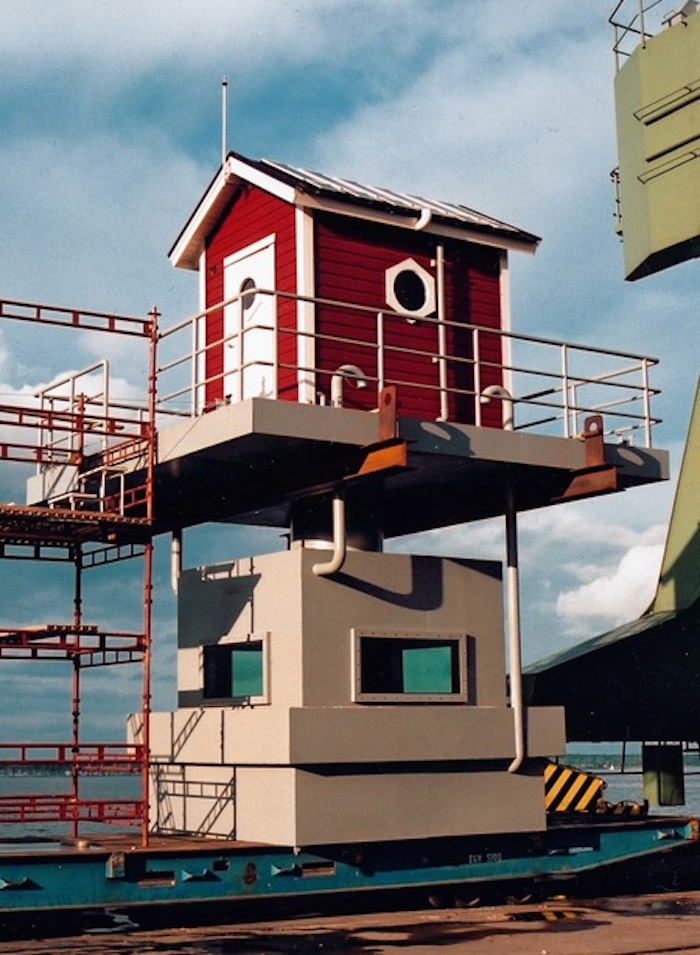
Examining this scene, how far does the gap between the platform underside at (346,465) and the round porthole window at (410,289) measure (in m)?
2.57

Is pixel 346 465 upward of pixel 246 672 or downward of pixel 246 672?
upward

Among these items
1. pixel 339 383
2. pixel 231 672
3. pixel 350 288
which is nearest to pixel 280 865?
pixel 231 672

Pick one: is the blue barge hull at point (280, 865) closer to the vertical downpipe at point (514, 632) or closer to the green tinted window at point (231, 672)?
the vertical downpipe at point (514, 632)

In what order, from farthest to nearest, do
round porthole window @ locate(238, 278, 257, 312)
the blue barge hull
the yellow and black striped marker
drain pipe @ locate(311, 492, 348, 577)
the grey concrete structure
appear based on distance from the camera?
the yellow and black striped marker < round porthole window @ locate(238, 278, 257, 312) < drain pipe @ locate(311, 492, 348, 577) < the grey concrete structure < the blue barge hull

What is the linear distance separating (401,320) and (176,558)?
5.34 m

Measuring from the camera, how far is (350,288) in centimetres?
2039

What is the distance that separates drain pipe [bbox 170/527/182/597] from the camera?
856 inches

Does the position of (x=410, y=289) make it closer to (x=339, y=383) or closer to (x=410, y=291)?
(x=410, y=291)

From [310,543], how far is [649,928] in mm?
7143

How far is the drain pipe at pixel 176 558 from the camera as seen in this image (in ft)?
71.3

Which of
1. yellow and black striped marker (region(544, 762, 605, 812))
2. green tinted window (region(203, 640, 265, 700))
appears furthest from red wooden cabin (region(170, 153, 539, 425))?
yellow and black striped marker (region(544, 762, 605, 812))

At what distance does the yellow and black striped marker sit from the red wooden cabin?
24.2 feet

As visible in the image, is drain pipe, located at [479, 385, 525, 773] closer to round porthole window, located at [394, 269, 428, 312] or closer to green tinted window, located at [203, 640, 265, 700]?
round porthole window, located at [394, 269, 428, 312]

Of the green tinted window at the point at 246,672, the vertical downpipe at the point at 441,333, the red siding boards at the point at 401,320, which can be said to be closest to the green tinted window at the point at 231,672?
the green tinted window at the point at 246,672
